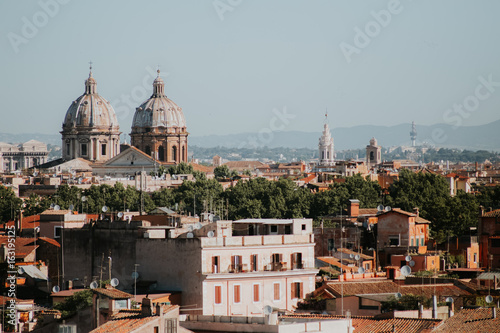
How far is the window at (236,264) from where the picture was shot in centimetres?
3314

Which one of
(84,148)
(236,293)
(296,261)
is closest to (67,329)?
(236,293)

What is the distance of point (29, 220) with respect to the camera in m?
55.7

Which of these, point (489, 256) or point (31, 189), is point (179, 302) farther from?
point (31, 189)

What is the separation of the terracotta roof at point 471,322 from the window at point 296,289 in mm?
8780

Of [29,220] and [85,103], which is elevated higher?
[85,103]

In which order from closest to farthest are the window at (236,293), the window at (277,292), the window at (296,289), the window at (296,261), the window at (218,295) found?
the window at (218,295) → the window at (236,293) → the window at (277,292) → the window at (296,289) → the window at (296,261)

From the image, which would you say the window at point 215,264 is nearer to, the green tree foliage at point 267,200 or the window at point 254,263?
Result: the window at point 254,263

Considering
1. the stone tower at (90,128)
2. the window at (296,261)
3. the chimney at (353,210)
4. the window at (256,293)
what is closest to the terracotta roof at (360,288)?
the window at (256,293)

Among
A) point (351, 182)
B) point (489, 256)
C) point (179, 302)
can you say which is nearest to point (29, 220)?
point (489, 256)

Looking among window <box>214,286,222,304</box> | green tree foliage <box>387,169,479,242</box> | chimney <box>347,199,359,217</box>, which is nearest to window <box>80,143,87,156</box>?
green tree foliage <box>387,169,479,242</box>

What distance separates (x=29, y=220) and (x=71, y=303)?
25.8 m

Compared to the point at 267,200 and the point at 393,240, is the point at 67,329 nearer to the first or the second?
the point at 393,240

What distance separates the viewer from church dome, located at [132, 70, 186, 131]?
148750 mm

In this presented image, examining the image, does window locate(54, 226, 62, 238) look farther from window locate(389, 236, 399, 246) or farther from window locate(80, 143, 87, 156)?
window locate(80, 143, 87, 156)
